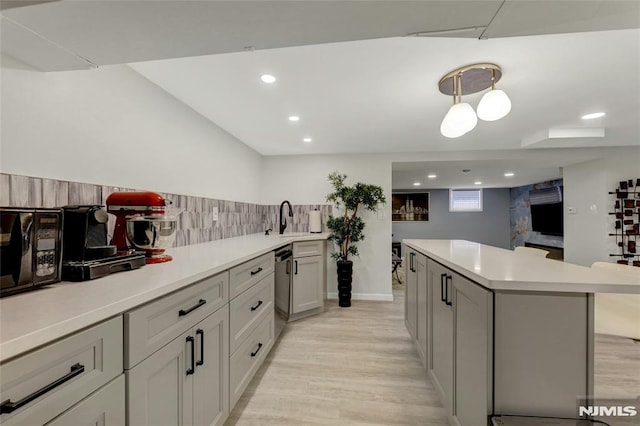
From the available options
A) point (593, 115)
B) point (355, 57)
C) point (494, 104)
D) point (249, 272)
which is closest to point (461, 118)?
point (494, 104)

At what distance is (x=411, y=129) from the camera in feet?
9.49

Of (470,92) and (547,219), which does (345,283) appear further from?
(547,219)

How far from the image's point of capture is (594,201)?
12.7 ft

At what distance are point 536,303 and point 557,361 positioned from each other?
0.75 feet

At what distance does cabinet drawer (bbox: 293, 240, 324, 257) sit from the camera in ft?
9.36

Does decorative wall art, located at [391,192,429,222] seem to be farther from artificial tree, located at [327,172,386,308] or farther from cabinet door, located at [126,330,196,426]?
cabinet door, located at [126,330,196,426]

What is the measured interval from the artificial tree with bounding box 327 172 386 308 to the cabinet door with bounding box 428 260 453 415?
1.77 metres

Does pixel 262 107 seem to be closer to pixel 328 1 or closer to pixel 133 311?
pixel 328 1

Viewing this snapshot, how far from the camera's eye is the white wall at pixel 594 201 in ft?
11.9

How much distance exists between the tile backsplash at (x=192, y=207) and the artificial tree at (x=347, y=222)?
333 millimetres

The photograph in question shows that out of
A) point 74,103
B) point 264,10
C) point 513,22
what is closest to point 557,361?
point 513,22

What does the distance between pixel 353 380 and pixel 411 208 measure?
6996 mm

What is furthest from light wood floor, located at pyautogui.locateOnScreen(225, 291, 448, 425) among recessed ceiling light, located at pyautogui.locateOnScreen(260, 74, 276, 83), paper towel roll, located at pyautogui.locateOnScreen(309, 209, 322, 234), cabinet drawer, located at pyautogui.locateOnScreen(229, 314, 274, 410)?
recessed ceiling light, located at pyautogui.locateOnScreen(260, 74, 276, 83)

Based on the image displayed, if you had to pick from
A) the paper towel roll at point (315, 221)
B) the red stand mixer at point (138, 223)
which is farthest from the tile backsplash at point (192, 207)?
the paper towel roll at point (315, 221)
